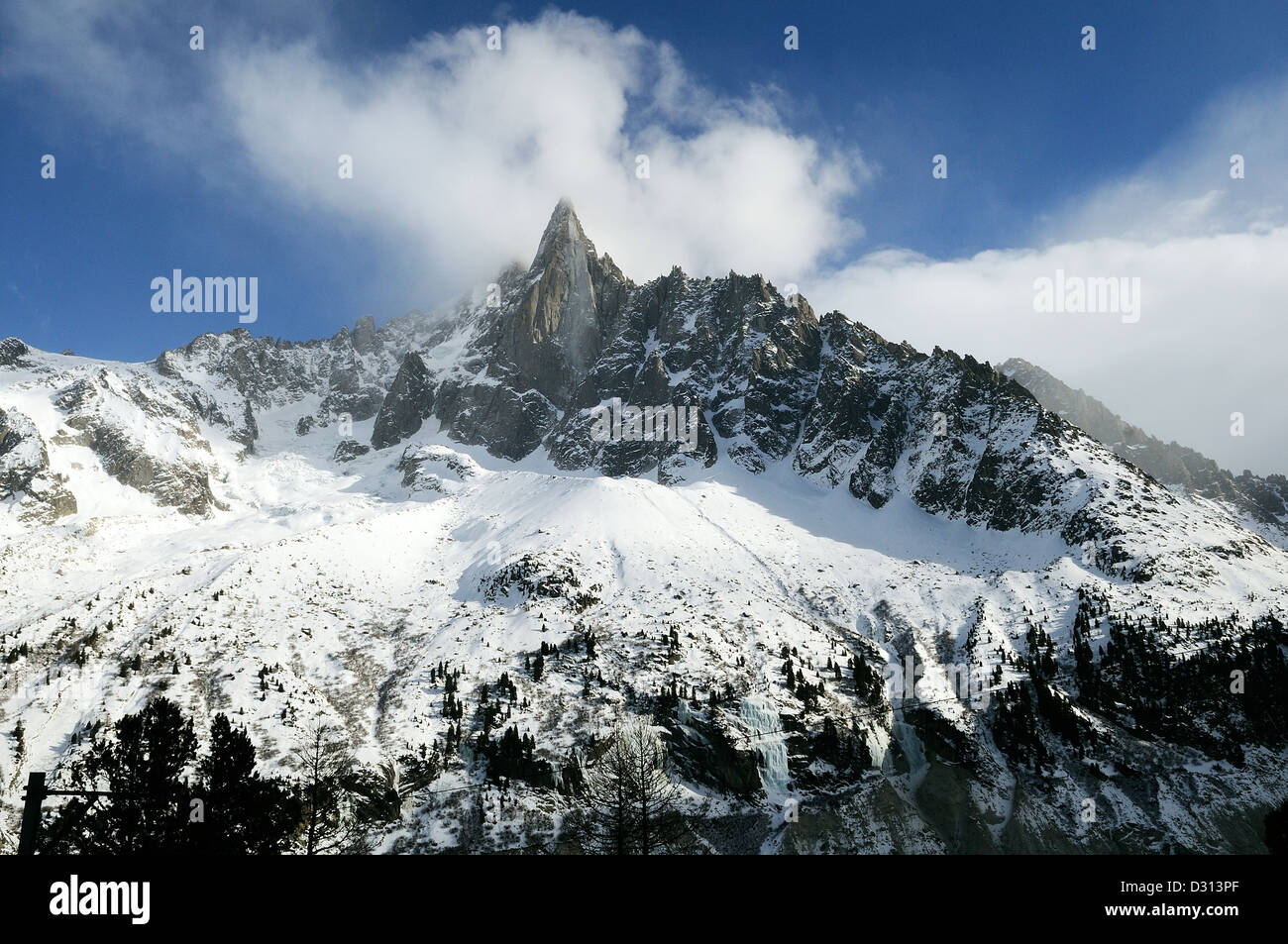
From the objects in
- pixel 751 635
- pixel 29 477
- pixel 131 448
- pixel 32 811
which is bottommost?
pixel 751 635

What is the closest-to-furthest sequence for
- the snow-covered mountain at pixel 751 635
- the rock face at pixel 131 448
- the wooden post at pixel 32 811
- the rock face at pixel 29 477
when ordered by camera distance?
the wooden post at pixel 32 811
the snow-covered mountain at pixel 751 635
the rock face at pixel 29 477
the rock face at pixel 131 448

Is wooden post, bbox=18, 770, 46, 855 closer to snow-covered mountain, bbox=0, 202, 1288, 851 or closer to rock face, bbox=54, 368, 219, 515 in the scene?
snow-covered mountain, bbox=0, 202, 1288, 851

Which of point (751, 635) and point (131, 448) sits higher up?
point (131, 448)

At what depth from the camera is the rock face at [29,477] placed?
15212 centimetres

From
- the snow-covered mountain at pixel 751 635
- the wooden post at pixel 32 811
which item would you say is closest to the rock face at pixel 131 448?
the snow-covered mountain at pixel 751 635

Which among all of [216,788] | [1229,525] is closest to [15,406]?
[216,788]

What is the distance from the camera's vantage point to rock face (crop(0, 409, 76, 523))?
5989 inches

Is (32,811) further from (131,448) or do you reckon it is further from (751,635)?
(131,448)

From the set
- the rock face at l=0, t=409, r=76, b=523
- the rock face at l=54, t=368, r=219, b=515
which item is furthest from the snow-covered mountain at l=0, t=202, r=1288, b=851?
the rock face at l=54, t=368, r=219, b=515

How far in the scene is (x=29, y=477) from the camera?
15712 cm

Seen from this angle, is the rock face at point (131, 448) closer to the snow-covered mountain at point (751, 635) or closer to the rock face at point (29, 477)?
the snow-covered mountain at point (751, 635)

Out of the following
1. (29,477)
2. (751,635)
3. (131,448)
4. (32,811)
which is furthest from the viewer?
(131,448)

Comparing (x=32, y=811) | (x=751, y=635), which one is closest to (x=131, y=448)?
(x=751, y=635)

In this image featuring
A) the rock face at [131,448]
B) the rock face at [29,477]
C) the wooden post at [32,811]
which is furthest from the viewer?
the rock face at [131,448]
